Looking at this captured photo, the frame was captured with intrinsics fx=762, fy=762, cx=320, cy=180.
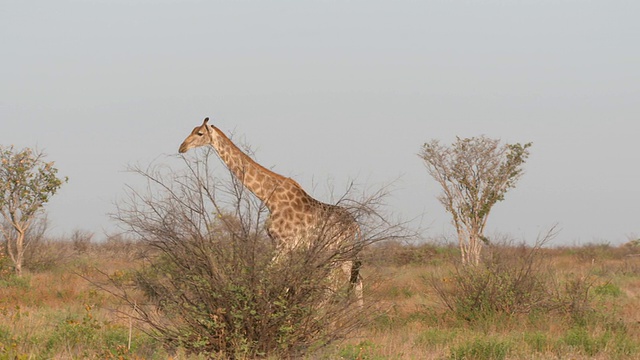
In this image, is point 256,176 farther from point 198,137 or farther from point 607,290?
point 607,290

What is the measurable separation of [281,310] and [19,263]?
14.7 meters

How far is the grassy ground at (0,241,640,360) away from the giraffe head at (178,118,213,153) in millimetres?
2922

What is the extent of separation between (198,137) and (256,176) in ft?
4.03

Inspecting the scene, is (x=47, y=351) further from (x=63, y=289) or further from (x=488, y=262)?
(x=63, y=289)

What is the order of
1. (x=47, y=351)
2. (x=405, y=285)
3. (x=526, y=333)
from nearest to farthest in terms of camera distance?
(x=47, y=351) → (x=526, y=333) → (x=405, y=285)

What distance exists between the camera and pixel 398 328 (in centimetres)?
1134

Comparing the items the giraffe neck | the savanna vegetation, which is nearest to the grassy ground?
the savanna vegetation

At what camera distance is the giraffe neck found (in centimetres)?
1267

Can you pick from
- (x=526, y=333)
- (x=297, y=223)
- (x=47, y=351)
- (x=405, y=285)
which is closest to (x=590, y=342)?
(x=526, y=333)

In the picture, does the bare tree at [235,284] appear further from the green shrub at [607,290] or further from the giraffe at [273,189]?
the green shrub at [607,290]

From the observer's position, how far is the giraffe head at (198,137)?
13.0m

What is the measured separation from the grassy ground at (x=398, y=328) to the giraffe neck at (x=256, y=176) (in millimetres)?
2243

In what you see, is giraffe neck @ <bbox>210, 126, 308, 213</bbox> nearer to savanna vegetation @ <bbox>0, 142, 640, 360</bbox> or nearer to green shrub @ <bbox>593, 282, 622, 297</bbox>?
savanna vegetation @ <bbox>0, 142, 640, 360</bbox>

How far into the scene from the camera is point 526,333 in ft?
33.7
